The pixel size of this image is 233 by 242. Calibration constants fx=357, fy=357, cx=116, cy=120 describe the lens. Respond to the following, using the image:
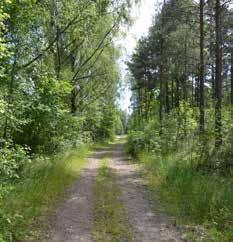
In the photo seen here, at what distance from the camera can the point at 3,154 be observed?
24.3ft

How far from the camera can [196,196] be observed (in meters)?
8.31

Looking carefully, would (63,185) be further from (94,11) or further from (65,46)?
(65,46)

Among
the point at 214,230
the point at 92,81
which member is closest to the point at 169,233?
the point at 214,230

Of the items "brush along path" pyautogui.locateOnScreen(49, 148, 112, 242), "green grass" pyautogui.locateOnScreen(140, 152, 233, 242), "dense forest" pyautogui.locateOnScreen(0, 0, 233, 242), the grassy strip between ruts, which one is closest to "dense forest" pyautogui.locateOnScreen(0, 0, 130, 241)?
"dense forest" pyautogui.locateOnScreen(0, 0, 233, 242)

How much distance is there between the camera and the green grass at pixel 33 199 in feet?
20.8

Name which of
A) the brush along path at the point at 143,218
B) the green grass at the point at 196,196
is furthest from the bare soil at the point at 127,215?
the green grass at the point at 196,196

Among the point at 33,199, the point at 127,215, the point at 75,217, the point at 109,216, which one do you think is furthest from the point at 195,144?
the point at 33,199

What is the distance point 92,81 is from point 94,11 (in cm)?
1361

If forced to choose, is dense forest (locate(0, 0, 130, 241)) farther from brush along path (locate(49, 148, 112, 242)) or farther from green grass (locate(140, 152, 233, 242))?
green grass (locate(140, 152, 233, 242))

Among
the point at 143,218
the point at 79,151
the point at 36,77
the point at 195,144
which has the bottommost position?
the point at 143,218

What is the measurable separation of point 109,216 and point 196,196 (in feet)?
6.94

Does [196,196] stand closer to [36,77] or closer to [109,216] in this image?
[109,216]

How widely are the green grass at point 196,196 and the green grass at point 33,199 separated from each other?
9.22ft

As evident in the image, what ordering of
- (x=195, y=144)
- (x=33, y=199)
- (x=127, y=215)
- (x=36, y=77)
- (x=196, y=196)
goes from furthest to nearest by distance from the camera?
1. (x=195, y=144)
2. (x=36, y=77)
3. (x=33, y=199)
4. (x=196, y=196)
5. (x=127, y=215)
